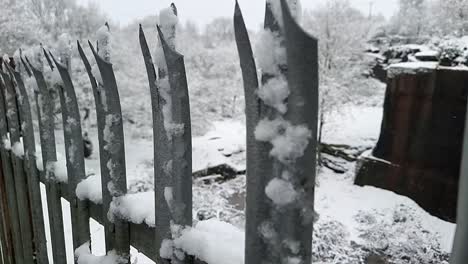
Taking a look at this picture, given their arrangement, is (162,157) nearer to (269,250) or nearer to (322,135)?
(269,250)

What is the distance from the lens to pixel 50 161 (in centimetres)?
121

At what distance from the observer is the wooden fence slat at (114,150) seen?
835 mm

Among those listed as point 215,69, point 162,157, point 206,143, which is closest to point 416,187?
point 206,143

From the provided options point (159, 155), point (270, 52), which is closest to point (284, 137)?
point (270, 52)

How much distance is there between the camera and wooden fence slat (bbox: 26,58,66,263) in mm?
1161

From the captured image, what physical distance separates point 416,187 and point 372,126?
5582 mm

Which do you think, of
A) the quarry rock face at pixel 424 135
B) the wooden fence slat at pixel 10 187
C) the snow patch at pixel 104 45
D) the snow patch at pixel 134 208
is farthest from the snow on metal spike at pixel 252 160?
the quarry rock face at pixel 424 135

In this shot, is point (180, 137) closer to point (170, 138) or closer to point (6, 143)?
point (170, 138)

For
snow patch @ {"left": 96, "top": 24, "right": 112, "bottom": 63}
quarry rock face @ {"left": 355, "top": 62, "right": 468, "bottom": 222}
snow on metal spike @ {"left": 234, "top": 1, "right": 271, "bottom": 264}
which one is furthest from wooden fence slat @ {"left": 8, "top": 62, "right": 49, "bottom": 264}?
quarry rock face @ {"left": 355, "top": 62, "right": 468, "bottom": 222}

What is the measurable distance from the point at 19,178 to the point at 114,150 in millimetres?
916

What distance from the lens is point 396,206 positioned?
33.5 ft

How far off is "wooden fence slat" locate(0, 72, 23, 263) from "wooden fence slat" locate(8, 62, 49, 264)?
243 millimetres

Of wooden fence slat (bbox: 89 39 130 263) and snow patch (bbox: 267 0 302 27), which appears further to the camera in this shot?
wooden fence slat (bbox: 89 39 130 263)

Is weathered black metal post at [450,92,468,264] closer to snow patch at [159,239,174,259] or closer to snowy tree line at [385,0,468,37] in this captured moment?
snow patch at [159,239,174,259]
